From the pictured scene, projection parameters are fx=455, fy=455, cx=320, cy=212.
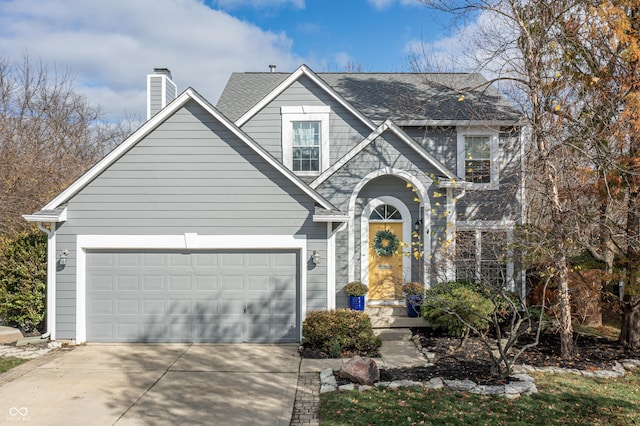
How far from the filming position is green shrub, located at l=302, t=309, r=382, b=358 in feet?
32.3

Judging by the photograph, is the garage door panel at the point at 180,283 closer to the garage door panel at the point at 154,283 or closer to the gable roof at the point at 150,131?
the garage door panel at the point at 154,283

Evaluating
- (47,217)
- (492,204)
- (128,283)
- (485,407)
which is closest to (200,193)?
(128,283)

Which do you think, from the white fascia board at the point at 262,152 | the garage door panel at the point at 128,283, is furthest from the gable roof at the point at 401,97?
the garage door panel at the point at 128,283

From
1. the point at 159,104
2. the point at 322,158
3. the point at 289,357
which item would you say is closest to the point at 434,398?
the point at 289,357

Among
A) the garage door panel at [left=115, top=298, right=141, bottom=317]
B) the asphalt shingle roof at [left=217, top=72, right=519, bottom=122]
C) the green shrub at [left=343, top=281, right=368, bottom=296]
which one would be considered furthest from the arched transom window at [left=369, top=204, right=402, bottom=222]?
the garage door panel at [left=115, top=298, right=141, bottom=317]

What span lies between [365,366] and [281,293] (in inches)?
134

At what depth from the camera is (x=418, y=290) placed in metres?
11.7

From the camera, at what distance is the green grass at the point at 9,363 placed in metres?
8.68

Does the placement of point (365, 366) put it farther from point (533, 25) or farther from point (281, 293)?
point (533, 25)

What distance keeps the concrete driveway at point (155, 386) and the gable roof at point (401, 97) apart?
7599mm

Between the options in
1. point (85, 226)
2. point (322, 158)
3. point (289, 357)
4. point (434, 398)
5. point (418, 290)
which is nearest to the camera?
point (434, 398)

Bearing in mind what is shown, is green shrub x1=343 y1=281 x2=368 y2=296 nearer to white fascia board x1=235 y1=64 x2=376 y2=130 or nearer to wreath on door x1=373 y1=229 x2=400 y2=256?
wreath on door x1=373 y1=229 x2=400 y2=256

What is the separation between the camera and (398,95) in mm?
14766

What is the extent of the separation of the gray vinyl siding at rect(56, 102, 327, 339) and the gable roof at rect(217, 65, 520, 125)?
3601 millimetres
